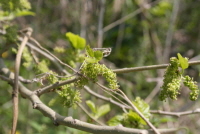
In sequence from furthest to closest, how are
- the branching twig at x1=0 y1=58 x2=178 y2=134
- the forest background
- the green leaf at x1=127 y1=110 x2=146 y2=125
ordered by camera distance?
the forest background < the green leaf at x1=127 y1=110 x2=146 y2=125 < the branching twig at x1=0 y1=58 x2=178 y2=134

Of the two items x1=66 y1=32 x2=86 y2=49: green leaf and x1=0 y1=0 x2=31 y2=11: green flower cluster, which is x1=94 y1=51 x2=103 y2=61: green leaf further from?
x1=0 y1=0 x2=31 y2=11: green flower cluster

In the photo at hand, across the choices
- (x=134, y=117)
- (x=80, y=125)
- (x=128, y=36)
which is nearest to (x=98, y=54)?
(x=80, y=125)

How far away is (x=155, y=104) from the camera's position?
252cm

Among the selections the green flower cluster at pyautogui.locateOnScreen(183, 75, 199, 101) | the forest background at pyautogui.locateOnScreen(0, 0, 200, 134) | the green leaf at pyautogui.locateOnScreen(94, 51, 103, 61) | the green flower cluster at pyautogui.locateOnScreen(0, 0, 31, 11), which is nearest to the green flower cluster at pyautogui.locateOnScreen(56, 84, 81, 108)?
the green leaf at pyautogui.locateOnScreen(94, 51, 103, 61)

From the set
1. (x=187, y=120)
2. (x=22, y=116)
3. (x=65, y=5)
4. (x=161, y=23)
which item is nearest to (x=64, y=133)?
(x=22, y=116)

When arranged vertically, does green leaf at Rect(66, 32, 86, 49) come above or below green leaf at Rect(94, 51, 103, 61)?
above

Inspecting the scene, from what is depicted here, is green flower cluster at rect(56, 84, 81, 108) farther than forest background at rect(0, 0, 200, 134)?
No

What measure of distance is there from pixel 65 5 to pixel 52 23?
0.39 m

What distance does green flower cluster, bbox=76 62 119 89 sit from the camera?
25.3 inches

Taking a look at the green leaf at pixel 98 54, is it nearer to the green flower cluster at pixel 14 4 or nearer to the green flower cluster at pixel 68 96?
the green flower cluster at pixel 68 96

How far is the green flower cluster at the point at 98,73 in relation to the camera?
2.11ft

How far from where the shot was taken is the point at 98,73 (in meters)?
0.65

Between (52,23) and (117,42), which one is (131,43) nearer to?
(117,42)

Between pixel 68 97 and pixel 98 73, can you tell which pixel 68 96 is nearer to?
pixel 68 97
